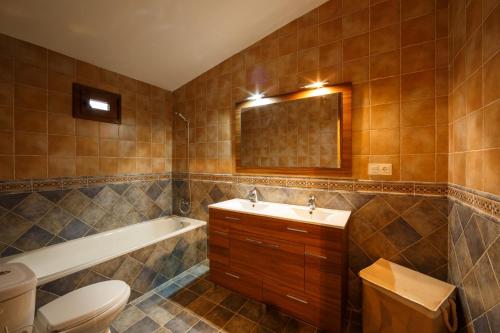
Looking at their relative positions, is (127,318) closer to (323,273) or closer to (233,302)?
(233,302)

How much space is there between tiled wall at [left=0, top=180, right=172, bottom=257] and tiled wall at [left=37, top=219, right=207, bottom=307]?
0.69 m

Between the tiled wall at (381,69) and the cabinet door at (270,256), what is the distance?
0.91 meters

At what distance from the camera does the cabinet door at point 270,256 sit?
5.30 feet

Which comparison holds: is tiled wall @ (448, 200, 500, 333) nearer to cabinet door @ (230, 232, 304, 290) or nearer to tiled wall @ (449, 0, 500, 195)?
tiled wall @ (449, 0, 500, 195)

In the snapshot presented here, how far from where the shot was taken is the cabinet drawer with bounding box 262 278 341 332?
1.50 meters

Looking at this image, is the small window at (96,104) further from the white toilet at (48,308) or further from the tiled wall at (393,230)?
the tiled wall at (393,230)

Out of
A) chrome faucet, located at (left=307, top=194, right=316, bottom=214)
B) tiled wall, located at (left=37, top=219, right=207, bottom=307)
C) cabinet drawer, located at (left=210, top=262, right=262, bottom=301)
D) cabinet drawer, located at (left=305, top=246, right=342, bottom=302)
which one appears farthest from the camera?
chrome faucet, located at (left=307, top=194, right=316, bottom=214)

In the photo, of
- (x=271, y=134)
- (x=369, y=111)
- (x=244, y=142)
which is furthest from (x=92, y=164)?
(x=369, y=111)

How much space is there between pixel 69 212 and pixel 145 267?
967mm

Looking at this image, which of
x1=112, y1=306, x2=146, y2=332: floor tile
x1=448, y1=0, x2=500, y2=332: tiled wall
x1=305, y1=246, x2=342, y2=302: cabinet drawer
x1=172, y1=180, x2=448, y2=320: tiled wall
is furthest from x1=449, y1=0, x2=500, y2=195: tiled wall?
x1=112, y1=306, x2=146, y2=332: floor tile

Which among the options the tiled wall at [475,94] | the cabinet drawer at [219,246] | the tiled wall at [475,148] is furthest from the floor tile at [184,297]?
the tiled wall at [475,94]

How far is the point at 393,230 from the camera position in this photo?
5.58 feet

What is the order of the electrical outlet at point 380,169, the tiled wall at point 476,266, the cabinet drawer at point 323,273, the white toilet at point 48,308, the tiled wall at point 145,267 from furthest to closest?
the electrical outlet at point 380,169
the tiled wall at point 145,267
the cabinet drawer at point 323,273
the white toilet at point 48,308
the tiled wall at point 476,266

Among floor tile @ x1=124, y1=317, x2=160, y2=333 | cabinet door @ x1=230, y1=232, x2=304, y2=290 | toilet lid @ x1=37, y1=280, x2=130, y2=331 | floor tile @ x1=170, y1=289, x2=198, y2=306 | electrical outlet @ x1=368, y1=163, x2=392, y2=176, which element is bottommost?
floor tile @ x1=124, y1=317, x2=160, y2=333
